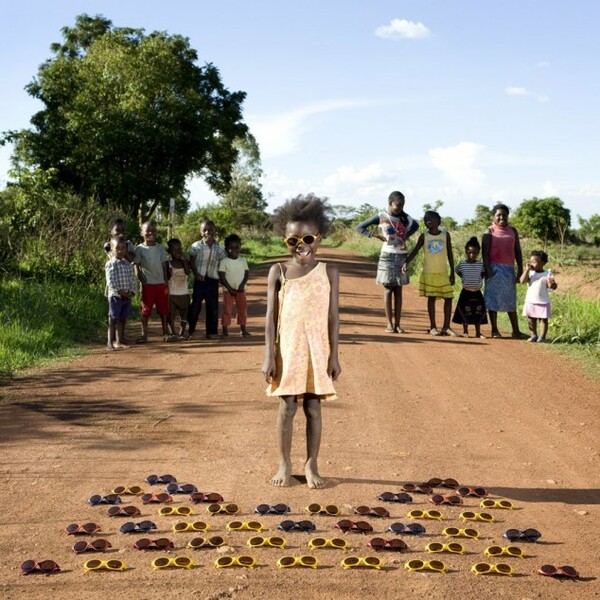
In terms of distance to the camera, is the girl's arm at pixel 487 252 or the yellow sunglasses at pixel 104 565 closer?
the yellow sunglasses at pixel 104 565

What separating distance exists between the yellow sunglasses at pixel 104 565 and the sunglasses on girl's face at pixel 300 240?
2333mm

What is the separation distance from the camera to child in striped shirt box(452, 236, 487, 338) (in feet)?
40.5

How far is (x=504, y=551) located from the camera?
14.6 feet

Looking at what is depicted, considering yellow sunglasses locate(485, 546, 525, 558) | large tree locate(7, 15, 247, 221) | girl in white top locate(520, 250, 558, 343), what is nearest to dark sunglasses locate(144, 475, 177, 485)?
yellow sunglasses locate(485, 546, 525, 558)

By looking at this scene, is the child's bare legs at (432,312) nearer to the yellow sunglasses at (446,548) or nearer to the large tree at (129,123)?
the yellow sunglasses at (446,548)

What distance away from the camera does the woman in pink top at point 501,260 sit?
12117 mm

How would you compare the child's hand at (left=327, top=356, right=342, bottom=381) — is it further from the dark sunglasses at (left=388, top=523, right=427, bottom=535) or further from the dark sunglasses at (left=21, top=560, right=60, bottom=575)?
the dark sunglasses at (left=21, top=560, right=60, bottom=575)

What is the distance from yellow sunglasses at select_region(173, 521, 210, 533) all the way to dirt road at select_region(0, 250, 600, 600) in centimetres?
4

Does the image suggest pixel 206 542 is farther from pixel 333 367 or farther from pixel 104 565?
pixel 333 367

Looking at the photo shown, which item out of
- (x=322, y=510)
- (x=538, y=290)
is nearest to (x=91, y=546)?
(x=322, y=510)

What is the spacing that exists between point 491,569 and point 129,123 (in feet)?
87.0

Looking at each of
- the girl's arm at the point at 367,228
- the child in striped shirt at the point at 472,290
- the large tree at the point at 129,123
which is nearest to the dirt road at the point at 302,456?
the child in striped shirt at the point at 472,290

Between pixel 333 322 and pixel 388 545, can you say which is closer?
pixel 388 545

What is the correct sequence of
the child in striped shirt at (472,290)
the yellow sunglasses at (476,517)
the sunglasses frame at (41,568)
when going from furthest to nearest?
1. the child in striped shirt at (472,290)
2. the yellow sunglasses at (476,517)
3. the sunglasses frame at (41,568)
